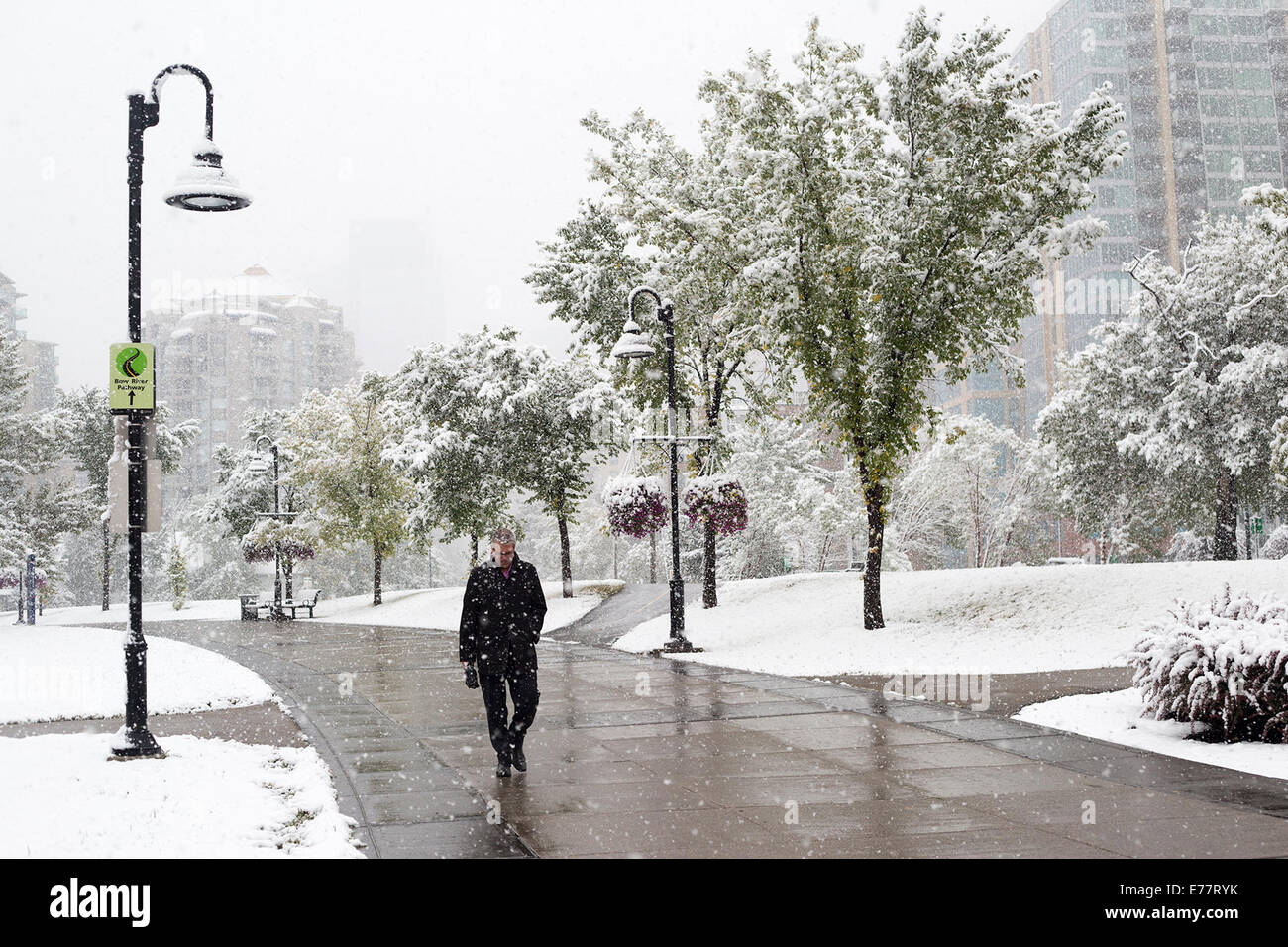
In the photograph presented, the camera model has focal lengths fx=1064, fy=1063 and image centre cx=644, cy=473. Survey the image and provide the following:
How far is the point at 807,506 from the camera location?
165 feet

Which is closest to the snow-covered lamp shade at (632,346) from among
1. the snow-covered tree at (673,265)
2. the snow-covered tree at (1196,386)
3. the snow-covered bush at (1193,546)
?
the snow-covered tree at (673,265)

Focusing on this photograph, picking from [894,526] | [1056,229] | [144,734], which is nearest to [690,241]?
[1056,229]

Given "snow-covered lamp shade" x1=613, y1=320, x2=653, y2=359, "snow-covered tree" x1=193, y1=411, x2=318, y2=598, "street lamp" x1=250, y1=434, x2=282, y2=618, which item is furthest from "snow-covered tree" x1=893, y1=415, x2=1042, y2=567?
"snow-covered lamp shade" x1=613, y1=320, x2=653, y2=359

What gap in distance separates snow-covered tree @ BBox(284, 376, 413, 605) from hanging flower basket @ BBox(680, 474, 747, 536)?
21.5m

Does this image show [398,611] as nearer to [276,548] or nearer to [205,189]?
[276,548]

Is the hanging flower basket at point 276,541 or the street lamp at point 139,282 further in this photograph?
the hanging flower basket at point 276,541

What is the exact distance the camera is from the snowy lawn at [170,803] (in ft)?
20.3

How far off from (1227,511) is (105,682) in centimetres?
3012

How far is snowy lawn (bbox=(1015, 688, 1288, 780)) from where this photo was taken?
28.3 ft

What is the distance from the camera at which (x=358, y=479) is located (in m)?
43.9

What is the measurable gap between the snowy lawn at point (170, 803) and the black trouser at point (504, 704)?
1376 millimetres

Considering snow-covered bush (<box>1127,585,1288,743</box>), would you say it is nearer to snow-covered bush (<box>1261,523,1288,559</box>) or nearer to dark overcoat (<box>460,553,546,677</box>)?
dark overcoat (<box>460,553,546,677</box>)

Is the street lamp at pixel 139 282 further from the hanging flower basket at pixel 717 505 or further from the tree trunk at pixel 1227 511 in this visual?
the tree trunk at pixel 1227 511
